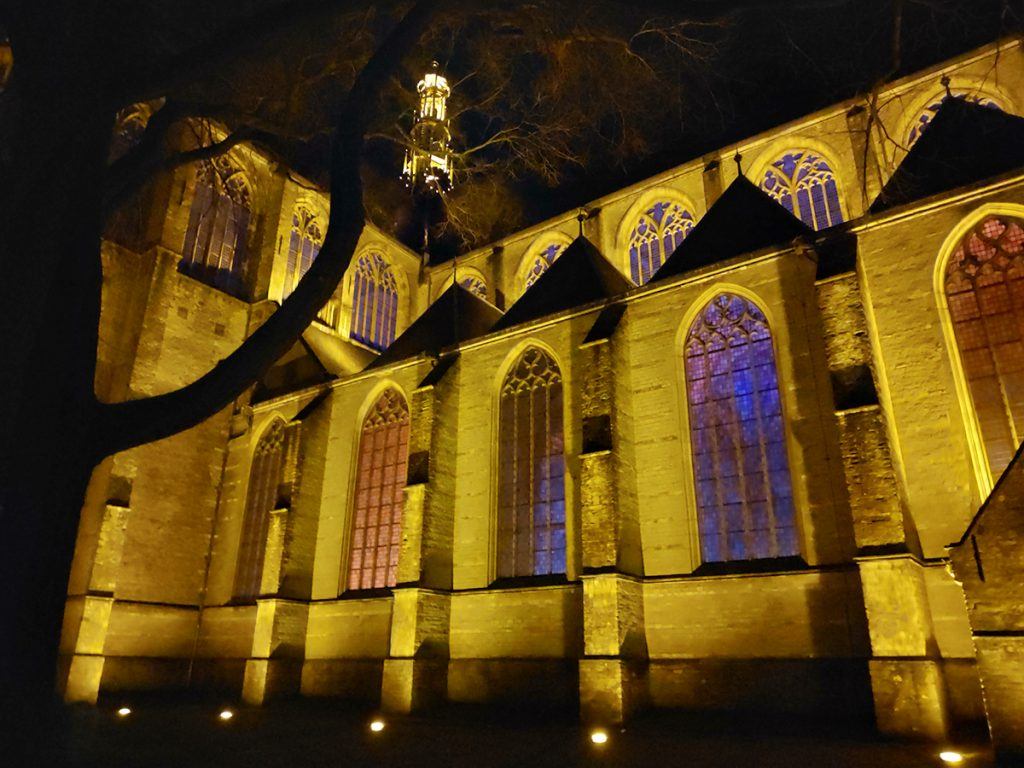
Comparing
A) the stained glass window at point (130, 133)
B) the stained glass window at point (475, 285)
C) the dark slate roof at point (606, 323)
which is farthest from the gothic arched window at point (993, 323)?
the stained glass window at point (130, 133)

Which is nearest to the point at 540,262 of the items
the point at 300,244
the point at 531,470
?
the point at 300,244

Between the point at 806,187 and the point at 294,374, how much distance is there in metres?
14.8

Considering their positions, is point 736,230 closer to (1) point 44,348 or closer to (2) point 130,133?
(1) point 44,348

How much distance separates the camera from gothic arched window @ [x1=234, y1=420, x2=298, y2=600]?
16.7 metres

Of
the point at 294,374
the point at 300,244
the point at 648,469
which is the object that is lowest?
the point at 648,469

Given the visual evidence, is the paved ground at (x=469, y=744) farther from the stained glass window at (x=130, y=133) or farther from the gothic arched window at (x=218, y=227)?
the stained glass window at (x=130, y=133)

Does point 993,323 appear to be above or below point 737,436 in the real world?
above

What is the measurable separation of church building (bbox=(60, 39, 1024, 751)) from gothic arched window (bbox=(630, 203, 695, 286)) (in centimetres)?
7

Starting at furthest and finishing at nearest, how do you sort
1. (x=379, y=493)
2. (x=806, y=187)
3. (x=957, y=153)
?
(x=806, y=187), (x=379, y=493), (x=957, y=153)

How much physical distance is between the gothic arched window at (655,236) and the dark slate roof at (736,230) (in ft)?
16.1

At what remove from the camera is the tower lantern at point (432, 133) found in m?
13.5

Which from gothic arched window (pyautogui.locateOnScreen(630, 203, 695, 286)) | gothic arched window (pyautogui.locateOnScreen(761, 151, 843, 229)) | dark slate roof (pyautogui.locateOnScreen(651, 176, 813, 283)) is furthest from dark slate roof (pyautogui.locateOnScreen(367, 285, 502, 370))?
gothic arched window (pyautogui.locateOnScreen(761, 151, 843, 229))

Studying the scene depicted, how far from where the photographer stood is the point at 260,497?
17812 mm

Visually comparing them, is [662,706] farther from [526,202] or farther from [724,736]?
[526,202]
